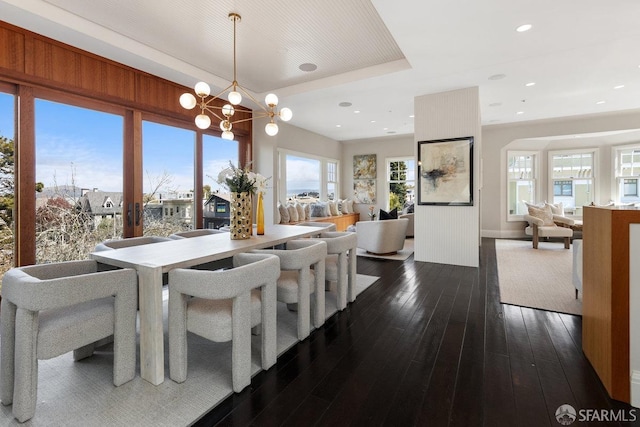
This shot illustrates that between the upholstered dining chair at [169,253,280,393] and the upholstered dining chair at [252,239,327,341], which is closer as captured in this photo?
the upholstered dining chair at [169,253,280,393]

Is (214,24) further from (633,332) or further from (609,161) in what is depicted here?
(609,161)

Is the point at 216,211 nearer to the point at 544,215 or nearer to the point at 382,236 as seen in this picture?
the point at 382,236

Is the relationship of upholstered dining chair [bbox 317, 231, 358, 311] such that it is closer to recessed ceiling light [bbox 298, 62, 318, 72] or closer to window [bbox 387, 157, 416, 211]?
recessed ceiling light [bbox 298, 62, 318, 72]

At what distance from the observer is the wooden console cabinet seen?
1.71m

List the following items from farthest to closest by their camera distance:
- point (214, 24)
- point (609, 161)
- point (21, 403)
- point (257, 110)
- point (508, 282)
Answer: point (609, 161), point (257, 110), point (508, 282), point (214, 24), point (21, 403)

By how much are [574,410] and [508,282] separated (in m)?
2.70

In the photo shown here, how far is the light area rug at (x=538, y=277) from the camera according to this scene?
331 centimetres

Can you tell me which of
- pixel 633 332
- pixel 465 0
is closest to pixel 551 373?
pixel 633 332

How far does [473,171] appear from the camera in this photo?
192 inches

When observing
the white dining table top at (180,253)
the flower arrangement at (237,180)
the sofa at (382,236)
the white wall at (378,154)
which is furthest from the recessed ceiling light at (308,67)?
the white wall at (378,154)

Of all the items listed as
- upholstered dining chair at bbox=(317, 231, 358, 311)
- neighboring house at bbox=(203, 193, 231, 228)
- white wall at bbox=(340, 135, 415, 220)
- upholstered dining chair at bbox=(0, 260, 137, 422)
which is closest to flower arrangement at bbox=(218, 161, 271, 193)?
upholstered dining chair at bbox=(317, 231, 358, 311)

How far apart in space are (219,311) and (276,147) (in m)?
4.79

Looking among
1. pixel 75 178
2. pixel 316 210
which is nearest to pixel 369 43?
pixel 75 178

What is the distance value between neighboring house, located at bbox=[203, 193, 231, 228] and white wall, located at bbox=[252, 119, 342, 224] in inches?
44.0
